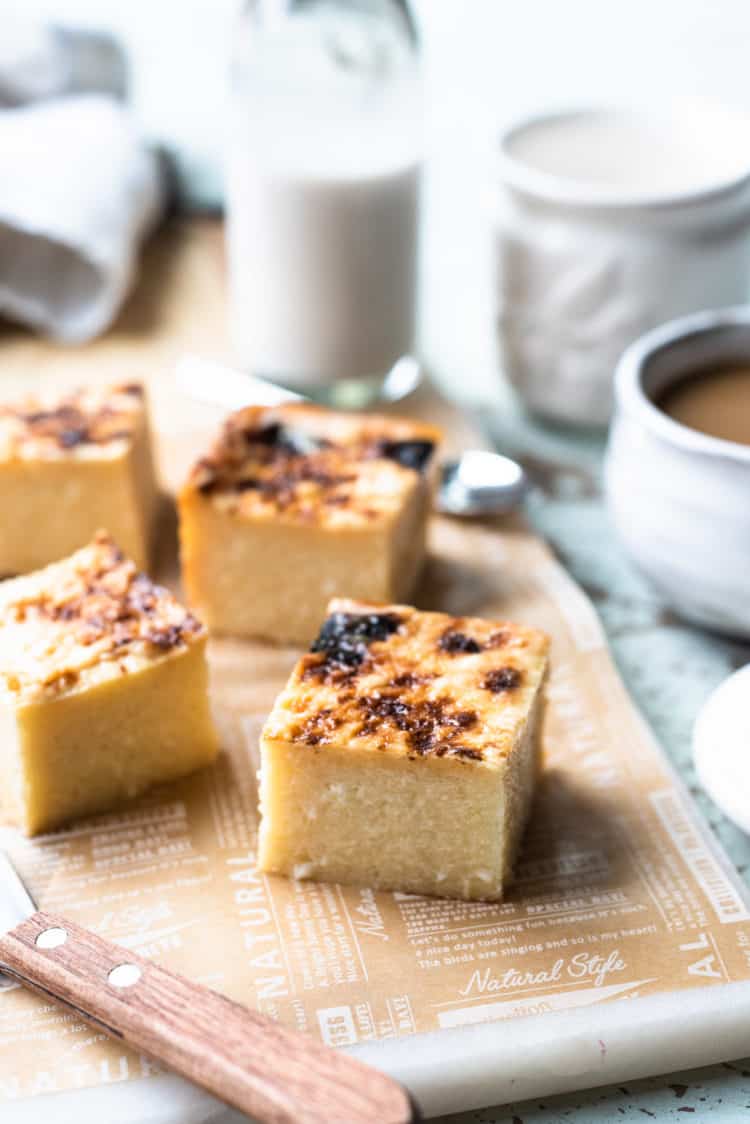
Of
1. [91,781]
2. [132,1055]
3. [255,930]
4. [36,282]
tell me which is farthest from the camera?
[36,282]

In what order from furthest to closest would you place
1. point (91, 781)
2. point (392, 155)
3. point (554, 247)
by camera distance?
point (392, 155) → point (554, 247) → point (91, 781)

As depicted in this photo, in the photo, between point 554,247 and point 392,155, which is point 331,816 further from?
point 392,155

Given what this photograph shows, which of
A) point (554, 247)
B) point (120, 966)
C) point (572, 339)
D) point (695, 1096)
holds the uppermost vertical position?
point (554, 247)

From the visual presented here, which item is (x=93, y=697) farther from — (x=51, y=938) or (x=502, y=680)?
(x=502, y=680)

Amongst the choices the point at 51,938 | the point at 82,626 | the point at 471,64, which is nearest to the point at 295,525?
the point at 82,626

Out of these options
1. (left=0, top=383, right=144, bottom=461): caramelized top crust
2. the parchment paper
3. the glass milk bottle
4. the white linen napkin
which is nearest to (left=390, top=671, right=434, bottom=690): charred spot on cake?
the parchment paper

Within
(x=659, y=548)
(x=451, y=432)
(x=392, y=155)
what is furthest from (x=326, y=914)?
(x=392, y=155)

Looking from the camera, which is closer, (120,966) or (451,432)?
(120,966)
